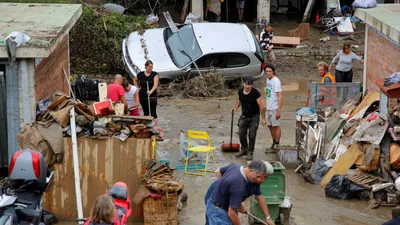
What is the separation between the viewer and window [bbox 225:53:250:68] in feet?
67.2

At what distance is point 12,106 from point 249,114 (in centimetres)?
442

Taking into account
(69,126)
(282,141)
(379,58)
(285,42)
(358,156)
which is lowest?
(282,141)

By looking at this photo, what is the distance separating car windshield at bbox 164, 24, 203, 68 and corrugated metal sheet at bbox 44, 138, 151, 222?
8940 millimetres

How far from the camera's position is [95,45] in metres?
22.2

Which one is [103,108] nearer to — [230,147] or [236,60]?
[230,147]

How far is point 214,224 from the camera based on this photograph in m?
9.45

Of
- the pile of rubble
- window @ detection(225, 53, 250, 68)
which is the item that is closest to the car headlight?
window @ detection(225, 53, 250, 68)

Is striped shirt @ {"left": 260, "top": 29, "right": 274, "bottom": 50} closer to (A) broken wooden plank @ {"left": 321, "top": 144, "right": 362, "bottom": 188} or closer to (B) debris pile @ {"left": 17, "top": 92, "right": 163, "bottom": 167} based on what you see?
(A) broken wooden plank @ {"left": 321, "top": 144, "right": 362, "bottom": 188}

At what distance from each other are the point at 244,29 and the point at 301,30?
413 centimetres

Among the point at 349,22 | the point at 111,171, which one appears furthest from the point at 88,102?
the point at 349,22

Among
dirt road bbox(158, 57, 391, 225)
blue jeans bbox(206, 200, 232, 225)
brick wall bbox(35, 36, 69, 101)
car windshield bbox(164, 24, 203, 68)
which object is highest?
brick wall bbox(35, 36, 69, 101)

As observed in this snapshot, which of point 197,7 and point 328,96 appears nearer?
point 328,96

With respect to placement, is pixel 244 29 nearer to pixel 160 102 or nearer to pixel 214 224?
pixel 160 102

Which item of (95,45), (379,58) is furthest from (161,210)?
(95,45)
